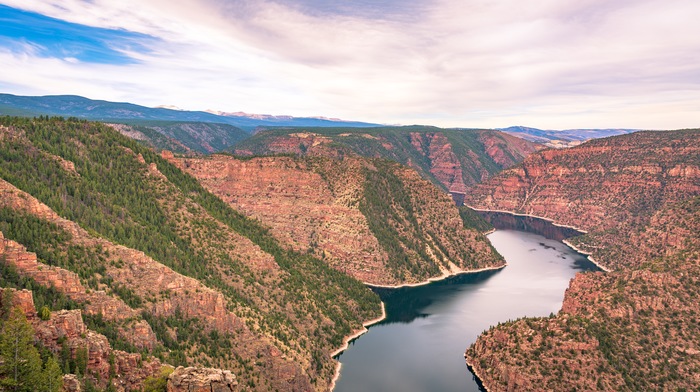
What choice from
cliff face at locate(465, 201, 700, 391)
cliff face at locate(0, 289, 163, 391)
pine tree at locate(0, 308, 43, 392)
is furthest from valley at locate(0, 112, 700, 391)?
pine tree at locate(0, 308, 43, 392)

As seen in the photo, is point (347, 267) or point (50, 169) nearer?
point (50, 169)

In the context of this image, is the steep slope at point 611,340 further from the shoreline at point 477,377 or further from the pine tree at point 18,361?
the pine tree at point 18,361

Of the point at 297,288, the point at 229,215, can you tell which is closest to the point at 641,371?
the point at 297,288

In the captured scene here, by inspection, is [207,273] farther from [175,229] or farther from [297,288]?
[297,288]

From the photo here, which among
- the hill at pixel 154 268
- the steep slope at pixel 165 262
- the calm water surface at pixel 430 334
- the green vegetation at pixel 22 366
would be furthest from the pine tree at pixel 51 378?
the calm water surface at pixel 430 334

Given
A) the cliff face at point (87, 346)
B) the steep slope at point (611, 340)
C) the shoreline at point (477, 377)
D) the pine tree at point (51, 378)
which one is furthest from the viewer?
the shoreline at point (477, 377)

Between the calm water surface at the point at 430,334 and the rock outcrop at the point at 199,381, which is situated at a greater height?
→ the rock outcrop at the point at 199,381
